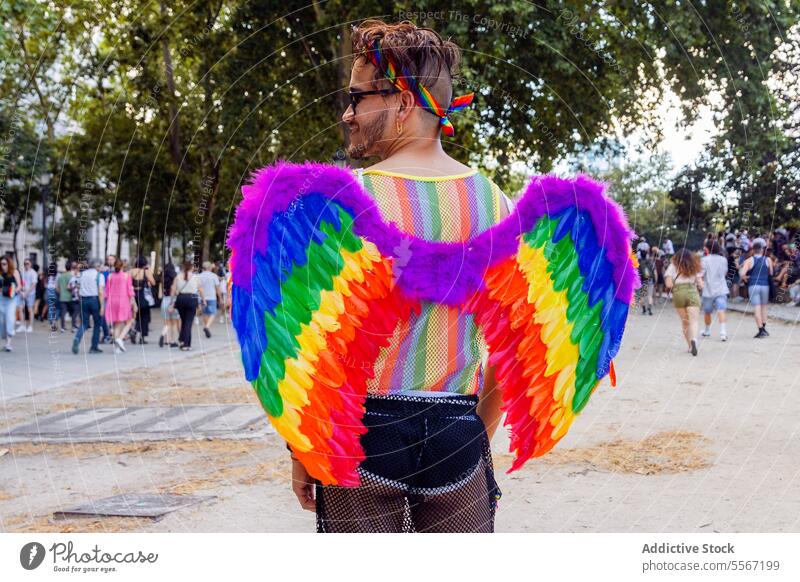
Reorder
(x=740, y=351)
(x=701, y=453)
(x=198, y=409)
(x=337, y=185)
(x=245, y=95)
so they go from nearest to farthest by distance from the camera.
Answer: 1. (x=337, y=185)
2. (x=701, y=453)
3. (x=198, y=409)
4. (x=245, y=95)
5. (x=740, y=351)

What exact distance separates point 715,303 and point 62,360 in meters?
10.7

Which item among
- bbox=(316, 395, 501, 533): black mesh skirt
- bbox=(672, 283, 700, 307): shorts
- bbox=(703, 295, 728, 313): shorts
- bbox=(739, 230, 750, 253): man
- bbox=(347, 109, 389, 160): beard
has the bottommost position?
bbox=(703, 295, 728, 313): shorts

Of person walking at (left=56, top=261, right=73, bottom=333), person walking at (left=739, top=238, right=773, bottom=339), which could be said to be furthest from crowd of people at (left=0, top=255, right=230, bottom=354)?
person walking at (left=739, top=238, right=773, bottom=339)

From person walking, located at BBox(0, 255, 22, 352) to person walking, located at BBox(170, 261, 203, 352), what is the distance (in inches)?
106

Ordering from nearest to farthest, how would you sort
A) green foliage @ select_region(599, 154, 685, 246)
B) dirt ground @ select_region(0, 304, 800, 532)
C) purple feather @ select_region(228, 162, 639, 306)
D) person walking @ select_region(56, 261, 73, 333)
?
purple feather @ select_region(228, 162, 639, 306) → green foliage @ select_region(599, 154, 685, 246) → dirt ground @ select_region(0, 304, 800, 532) → person walking @ select_region(56, 261, 73, 333)

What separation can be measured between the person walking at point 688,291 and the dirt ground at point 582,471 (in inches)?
97.0

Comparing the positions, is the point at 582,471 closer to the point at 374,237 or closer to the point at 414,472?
the point at 414,472

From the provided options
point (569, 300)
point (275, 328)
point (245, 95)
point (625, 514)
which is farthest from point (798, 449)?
point (245, 95)

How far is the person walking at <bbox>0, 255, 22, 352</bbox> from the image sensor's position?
15070 millimetres

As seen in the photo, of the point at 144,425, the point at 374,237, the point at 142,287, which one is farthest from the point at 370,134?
the point at 142,287

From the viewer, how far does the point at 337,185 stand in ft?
6.83

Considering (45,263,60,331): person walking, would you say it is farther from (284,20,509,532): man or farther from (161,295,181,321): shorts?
(284,20,509,532): man
